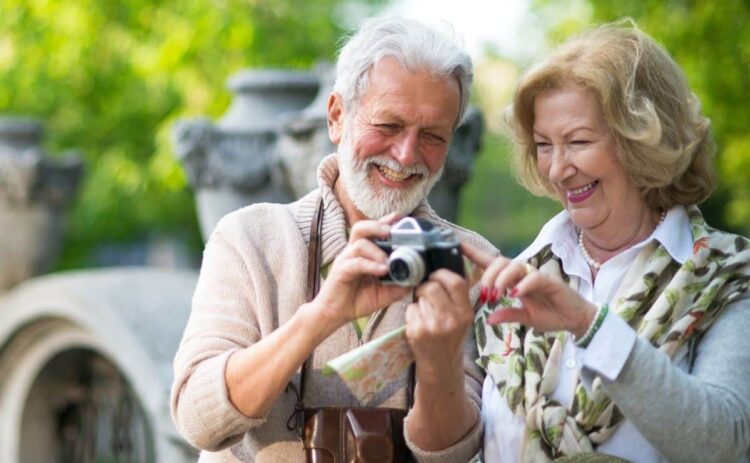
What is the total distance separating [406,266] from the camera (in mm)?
3014

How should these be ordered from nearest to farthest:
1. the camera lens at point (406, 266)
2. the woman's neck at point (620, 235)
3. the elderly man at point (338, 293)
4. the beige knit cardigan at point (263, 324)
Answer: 1. the camera lens at point (406, 266)
2. the elderly man at point (338, 293)
3. the beige knit cardigan at point (263, 324)
4. the woman's neck at point (620, 235)

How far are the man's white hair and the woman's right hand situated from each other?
0.43m

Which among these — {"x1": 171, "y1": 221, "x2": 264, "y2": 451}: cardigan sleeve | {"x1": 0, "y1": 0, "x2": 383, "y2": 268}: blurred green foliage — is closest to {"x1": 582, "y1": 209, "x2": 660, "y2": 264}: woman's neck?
{"x1": 171, "y1": 221, "x2": 264, "y2": 451}: cardigan sleeve

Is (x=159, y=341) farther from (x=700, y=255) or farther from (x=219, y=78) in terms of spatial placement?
(x=219, y=78)

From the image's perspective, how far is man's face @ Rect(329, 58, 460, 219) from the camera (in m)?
3.41

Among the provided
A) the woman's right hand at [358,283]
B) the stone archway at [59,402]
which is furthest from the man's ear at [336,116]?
the stone archway at [59,402]

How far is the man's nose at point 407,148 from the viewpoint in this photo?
3422 mm

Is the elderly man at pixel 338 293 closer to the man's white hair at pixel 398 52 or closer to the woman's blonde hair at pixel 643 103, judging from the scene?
the man's white hair at pixel 398 52

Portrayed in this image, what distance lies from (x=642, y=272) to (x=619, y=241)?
0.45 ft

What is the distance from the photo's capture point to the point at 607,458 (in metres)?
3.22

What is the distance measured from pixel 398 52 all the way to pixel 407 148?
225 millimetres

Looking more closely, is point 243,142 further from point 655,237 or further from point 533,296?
point 533,296

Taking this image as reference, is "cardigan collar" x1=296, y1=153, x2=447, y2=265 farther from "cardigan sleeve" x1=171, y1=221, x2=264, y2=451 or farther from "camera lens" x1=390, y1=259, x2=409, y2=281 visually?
"camera lens" x1=390, y1=259, x2=409, y2=281

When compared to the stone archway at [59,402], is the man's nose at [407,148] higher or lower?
higher
